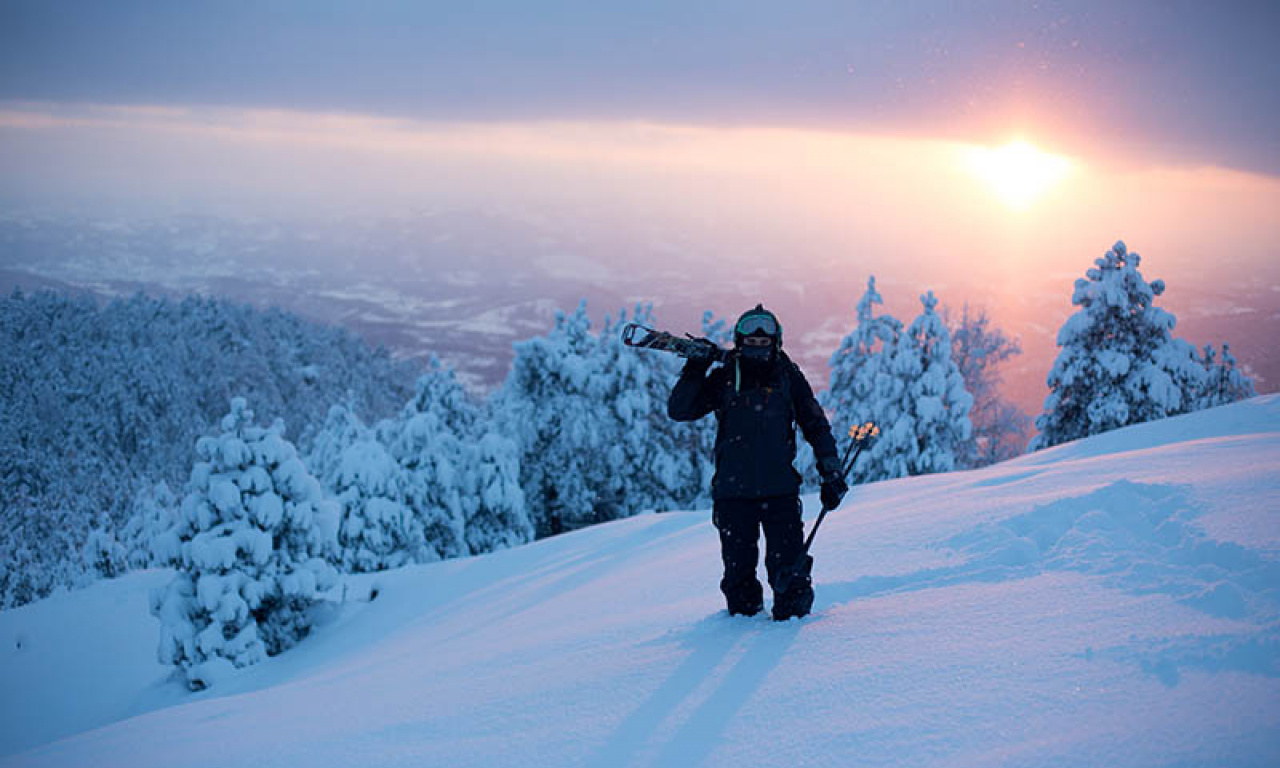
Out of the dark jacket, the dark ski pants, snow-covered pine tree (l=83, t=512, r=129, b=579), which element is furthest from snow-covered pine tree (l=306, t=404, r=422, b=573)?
the dark jacket

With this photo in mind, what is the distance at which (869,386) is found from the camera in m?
21.7

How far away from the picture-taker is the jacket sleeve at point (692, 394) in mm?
4664

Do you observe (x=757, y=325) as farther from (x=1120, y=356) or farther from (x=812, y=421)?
(x=1120, y=356)

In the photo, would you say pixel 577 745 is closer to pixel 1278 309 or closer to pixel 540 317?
pixel 1278 309

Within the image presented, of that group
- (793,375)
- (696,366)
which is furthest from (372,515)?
(793,375)

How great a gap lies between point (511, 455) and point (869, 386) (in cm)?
1309

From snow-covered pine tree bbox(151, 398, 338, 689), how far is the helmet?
11.4 m

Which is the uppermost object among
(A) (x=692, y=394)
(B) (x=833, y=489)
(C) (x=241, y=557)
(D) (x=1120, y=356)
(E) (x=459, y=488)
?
(A) (x=692, y=394)

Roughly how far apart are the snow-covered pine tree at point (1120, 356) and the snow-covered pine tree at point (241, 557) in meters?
20.6

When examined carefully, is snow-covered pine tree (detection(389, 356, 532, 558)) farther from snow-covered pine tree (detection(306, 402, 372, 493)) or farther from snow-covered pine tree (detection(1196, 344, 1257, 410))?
snow-covered pine tree (detection(1196, 344, 1257, 410))

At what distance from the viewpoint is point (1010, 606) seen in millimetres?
3832

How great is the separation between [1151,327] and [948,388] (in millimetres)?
5663

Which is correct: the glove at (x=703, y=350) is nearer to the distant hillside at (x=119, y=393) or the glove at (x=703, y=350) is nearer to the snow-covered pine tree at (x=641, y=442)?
the snow-covered pine tree at (x=641, y=442)

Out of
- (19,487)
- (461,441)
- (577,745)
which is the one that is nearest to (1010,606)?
(577,745)
